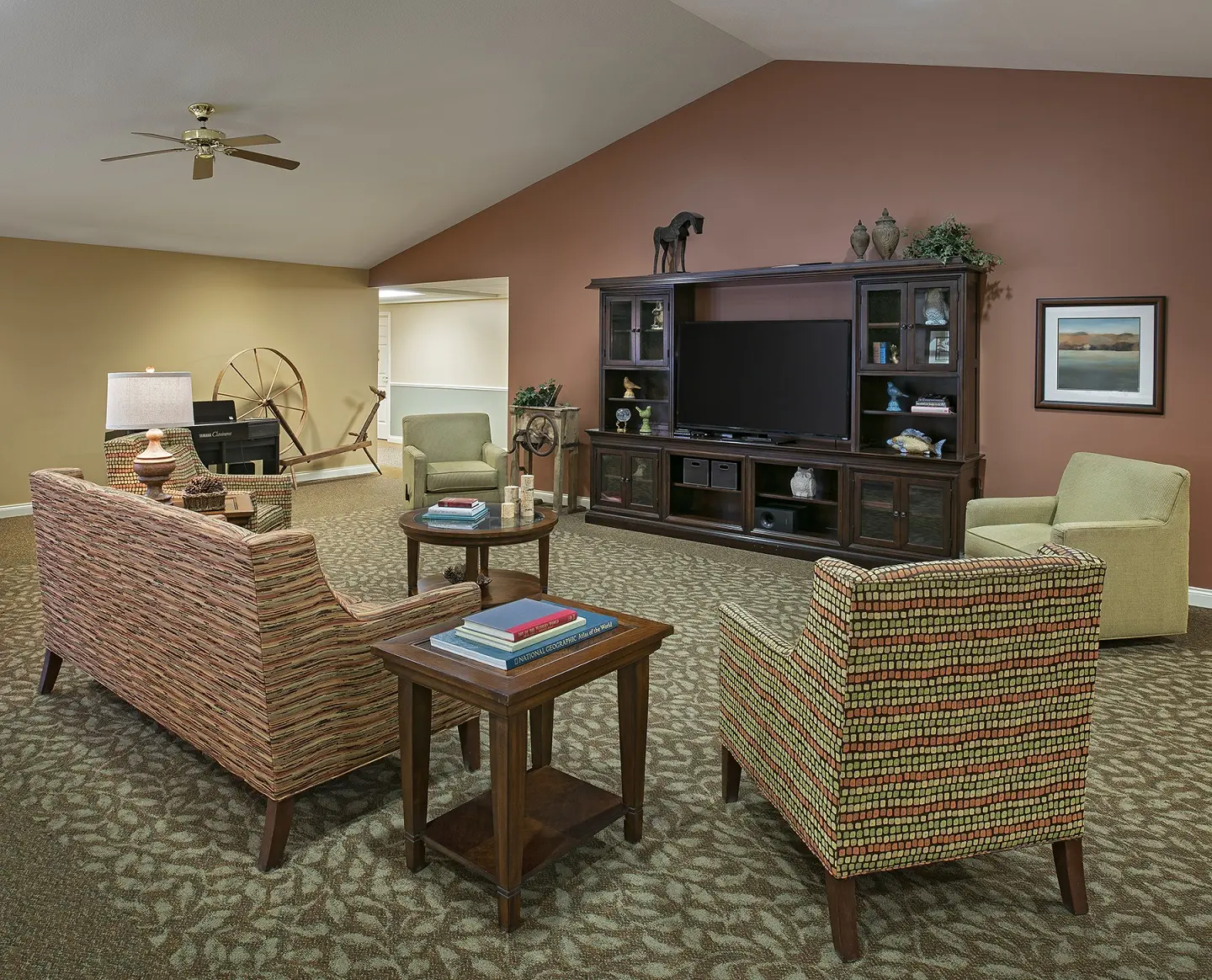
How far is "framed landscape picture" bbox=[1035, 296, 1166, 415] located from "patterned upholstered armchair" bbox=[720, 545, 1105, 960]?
3563mm

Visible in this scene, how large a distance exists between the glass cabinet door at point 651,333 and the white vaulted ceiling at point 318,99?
56.9 inches

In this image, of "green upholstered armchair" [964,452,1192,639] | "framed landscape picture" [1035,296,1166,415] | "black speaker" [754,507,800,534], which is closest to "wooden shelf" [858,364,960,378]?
"framed landscape picture" [1035,296,1166,415]

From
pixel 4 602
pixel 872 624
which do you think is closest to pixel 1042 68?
pixel 872 624

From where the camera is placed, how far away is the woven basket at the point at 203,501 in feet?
13.5

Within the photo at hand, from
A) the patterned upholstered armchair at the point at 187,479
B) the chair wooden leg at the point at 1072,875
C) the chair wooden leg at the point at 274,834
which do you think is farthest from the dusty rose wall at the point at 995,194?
the chair wooden leg at the point at 274,834

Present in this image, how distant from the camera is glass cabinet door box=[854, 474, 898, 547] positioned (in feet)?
18.7

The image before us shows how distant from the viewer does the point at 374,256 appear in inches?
363

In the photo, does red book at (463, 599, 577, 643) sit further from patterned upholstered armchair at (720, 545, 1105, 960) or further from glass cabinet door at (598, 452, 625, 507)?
glass cabinet door at (598, 452, 625, 507)

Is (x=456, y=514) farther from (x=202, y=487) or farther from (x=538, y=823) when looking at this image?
(x=538, y=823)

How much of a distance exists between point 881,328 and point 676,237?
1.70 metres

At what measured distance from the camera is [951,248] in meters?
5.38

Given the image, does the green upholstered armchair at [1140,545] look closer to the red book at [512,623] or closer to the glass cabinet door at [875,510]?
the glass cabinet door at [875,510]

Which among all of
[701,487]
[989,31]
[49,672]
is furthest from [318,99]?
[989,31]

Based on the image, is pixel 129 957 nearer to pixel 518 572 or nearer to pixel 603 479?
pixel 518 572
